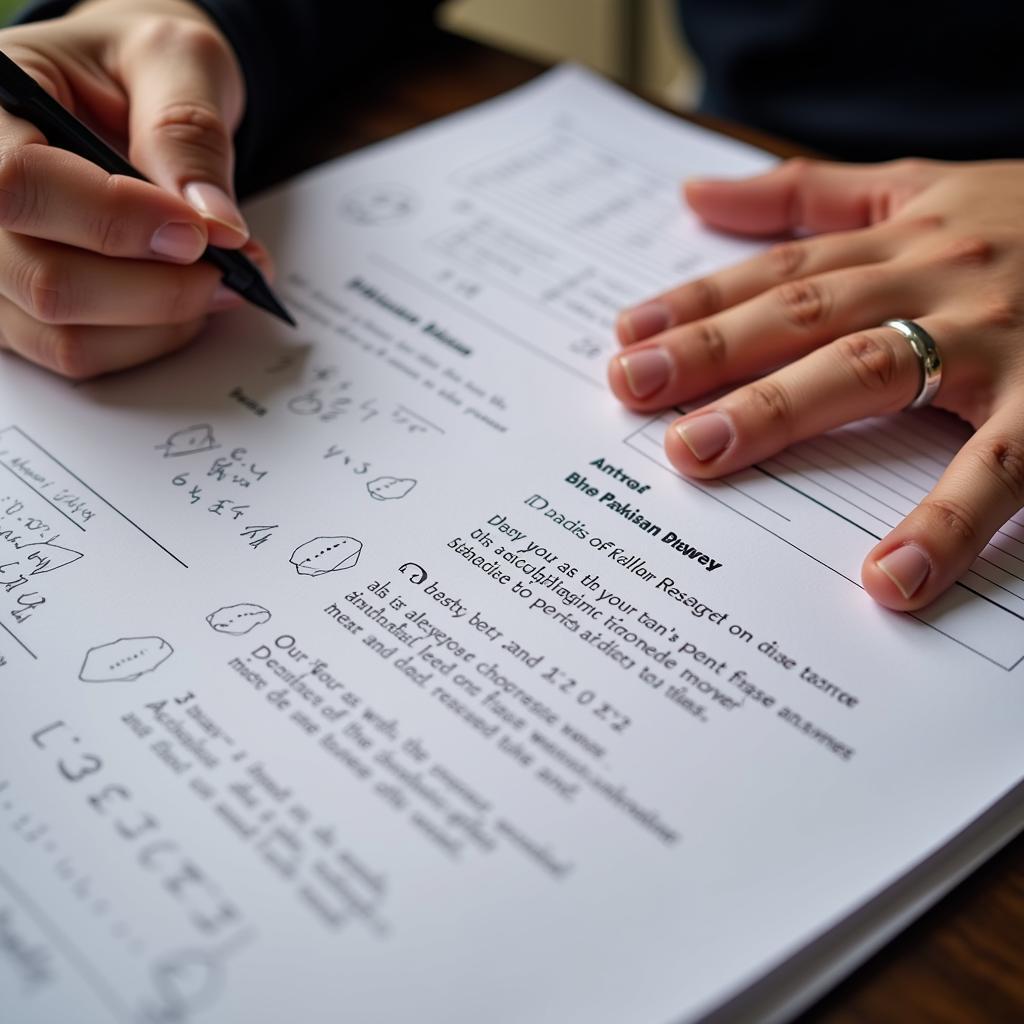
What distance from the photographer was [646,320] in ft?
1.88

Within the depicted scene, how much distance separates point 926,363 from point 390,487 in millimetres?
284

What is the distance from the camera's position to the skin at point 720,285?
1.61 ft

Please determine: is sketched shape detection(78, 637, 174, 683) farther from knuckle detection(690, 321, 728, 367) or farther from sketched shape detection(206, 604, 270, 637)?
knuckle detection(690, 321, 728, 367)

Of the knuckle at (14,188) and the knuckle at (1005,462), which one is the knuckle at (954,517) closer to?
the knuckle at (1005,462)

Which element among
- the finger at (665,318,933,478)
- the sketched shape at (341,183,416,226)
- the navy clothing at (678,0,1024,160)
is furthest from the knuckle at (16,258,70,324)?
the navy clothing at (678,0,1024,160)

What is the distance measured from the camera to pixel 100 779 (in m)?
0.37

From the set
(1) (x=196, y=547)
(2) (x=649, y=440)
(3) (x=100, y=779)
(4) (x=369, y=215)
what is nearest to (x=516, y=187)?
(4) (x=369, y=215)

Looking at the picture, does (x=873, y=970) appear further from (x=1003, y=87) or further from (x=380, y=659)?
(x=1003, y=87)

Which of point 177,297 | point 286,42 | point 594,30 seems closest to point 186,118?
point 177,297

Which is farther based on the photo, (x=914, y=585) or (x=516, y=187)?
(x=516, y=187)

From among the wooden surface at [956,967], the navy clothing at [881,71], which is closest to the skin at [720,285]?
the wooden surface at [956,967]

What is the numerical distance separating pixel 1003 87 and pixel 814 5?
175 mm

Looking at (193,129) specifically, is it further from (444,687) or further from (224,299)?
(444,687)

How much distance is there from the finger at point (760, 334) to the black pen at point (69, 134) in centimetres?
22
